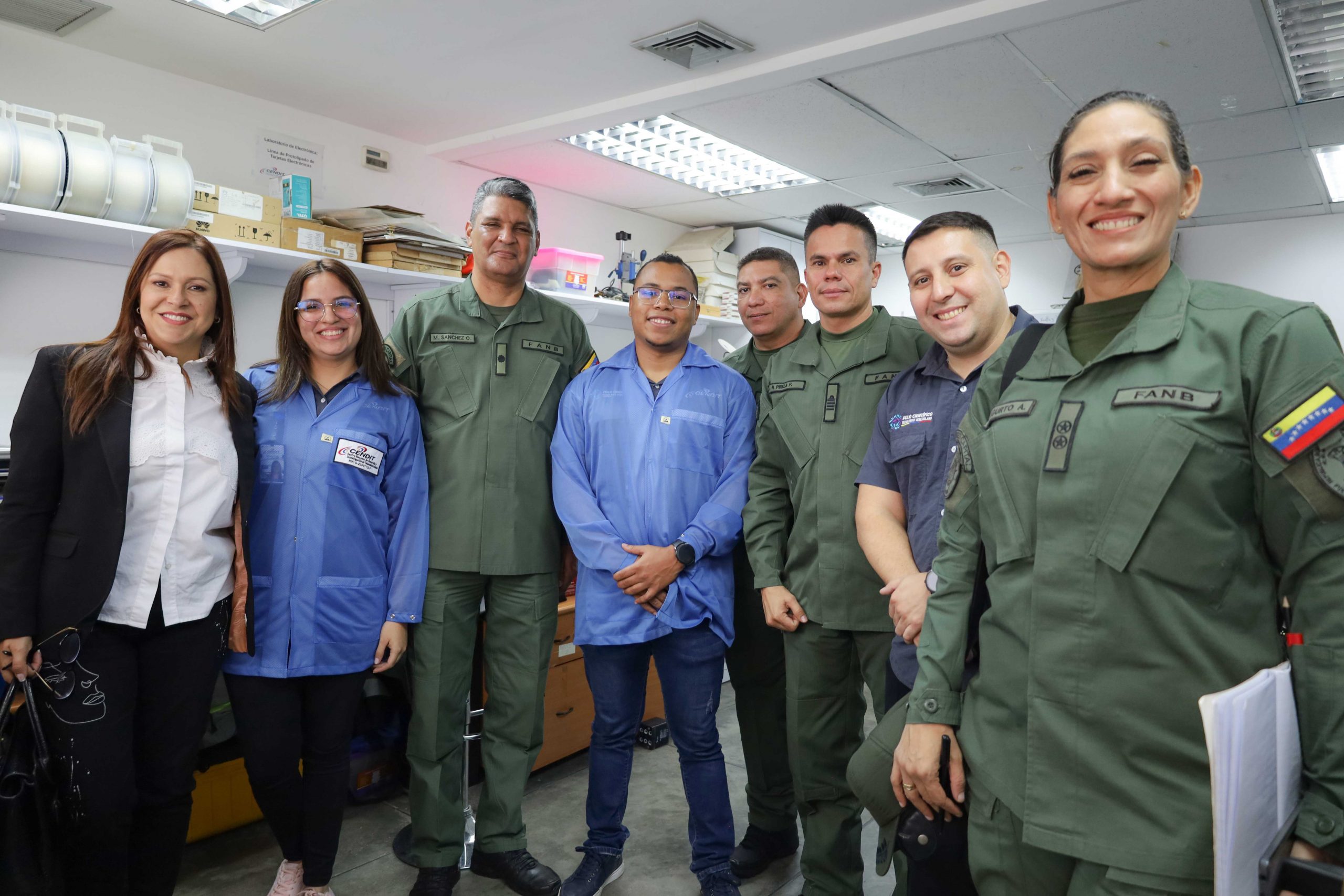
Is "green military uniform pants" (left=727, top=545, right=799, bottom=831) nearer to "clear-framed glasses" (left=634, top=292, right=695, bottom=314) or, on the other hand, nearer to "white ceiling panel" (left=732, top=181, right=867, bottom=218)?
"clear-framed glasses" (left=634, top=292, right=695, bottom=314)

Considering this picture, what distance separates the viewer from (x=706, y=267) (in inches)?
211

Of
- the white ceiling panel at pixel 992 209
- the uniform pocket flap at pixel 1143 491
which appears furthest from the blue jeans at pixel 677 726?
the white ceiling panel at pixel 992 209

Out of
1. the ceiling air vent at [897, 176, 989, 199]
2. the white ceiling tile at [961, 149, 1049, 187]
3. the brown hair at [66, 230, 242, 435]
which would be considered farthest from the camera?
the ceiling air vent at [897, 176, 989, 199]

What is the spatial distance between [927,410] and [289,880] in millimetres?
1937

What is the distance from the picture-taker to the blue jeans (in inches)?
87.6

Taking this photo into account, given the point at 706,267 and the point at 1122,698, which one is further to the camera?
the point at 706,267

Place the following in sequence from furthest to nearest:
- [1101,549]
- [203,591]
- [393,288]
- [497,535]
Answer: [393,288]
[497,535]
[203,591]
[1101,549]

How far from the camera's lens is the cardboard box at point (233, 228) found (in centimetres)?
290

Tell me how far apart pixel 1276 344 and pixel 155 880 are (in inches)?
91.1

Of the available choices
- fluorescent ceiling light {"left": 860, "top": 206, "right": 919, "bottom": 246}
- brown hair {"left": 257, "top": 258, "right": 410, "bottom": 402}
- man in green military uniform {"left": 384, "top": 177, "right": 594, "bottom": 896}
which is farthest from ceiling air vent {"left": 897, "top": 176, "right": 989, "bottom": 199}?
brown hair {"left": 257, "top": 258, "right": 410, "bottom": 402}

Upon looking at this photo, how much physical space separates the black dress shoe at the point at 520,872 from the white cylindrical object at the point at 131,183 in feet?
7.49

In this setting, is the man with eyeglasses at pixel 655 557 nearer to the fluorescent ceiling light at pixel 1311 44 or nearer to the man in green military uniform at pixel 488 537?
the man in green military uniform at pixel 488 537

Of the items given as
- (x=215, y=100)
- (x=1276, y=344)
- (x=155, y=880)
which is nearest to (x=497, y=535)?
(x=155, y=880)

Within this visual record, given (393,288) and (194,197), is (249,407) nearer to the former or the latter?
(194,197)
